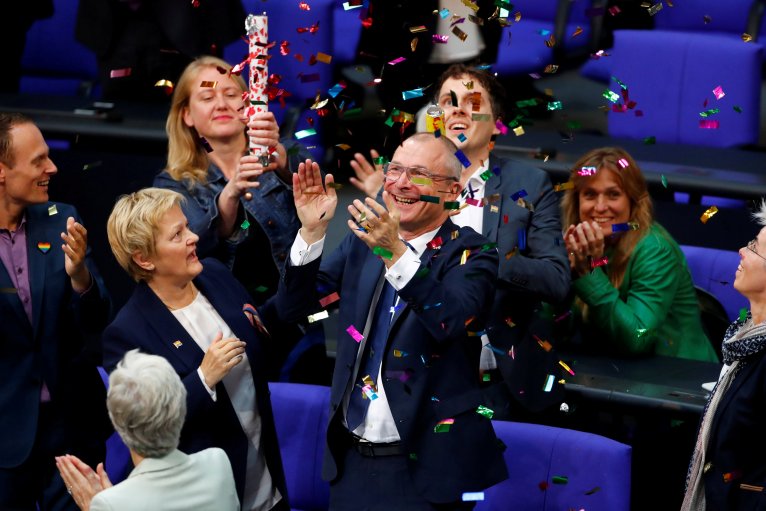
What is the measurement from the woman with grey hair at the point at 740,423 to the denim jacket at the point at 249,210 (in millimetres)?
1415

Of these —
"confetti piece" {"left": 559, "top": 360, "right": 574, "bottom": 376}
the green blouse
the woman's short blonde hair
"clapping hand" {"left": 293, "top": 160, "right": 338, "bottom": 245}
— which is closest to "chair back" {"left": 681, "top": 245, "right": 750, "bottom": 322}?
the green blouse

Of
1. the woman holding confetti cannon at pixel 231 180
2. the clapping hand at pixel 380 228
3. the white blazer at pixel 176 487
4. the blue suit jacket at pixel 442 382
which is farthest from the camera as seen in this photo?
the woman holding confetti cannon at pixel 231 180

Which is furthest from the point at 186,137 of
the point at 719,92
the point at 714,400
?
the point at 719,92

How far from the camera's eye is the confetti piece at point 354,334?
348 centimetres

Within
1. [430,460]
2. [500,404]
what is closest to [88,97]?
[500,404]

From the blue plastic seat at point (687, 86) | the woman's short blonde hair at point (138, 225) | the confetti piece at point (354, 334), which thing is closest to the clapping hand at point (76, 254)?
the woman's short blonde hair at point (138, 225)

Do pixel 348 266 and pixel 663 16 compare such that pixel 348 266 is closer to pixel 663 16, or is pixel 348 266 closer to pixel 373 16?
pixel 373 16

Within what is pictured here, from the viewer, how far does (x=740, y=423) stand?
11.4ft

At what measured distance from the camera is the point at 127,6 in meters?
6.78

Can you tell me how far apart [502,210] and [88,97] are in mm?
3434

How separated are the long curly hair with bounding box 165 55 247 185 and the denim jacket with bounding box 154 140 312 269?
2.1 inches

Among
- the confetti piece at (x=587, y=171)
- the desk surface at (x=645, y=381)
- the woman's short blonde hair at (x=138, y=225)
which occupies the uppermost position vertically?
the woman's short blonde hair at (x=138, y=225)

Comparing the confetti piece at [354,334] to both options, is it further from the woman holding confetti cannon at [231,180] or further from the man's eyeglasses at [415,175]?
the woman holding confetti cannon at [231,180]

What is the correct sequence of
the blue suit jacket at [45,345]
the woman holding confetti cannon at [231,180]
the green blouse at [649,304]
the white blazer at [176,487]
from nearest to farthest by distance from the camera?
the white blazer at [176,487] < the blue suit jacket at [45,345] < the woman holding confetti cannon at [231,180] < the green blouse at [649,304]
